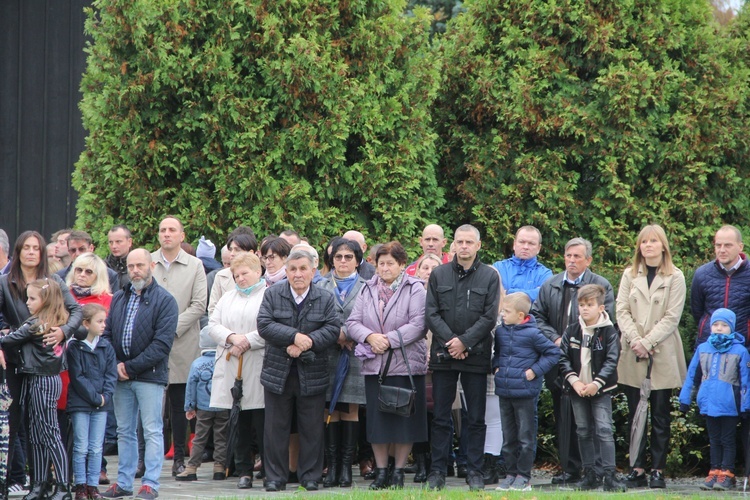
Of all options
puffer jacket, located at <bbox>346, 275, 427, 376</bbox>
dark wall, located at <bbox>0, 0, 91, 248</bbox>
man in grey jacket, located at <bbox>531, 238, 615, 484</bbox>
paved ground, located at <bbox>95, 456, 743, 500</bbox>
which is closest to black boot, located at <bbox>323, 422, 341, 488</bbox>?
paved ground, located at <bbox>95, 456, 743, 500</bbox>

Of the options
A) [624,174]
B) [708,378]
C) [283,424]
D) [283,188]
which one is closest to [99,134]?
[283,188]

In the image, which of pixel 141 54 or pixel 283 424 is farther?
pixel 141 54

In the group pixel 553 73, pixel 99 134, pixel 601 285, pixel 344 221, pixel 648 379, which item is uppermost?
pixel 553 73

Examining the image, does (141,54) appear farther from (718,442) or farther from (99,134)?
(718,442)

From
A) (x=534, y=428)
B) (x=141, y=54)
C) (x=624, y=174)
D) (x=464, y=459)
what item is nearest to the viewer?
(x=534, y=428)

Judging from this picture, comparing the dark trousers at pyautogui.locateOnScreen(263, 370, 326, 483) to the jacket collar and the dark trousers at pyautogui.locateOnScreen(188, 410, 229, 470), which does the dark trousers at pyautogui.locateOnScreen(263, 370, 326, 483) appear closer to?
the dark trousers at pyautogui.locateOnScreen(188, 410, 229, 470)

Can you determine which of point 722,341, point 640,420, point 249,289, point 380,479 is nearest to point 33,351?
point 249,289

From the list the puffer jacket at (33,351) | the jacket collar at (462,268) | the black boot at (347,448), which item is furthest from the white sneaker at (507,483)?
the puffer jacket at (33,351)

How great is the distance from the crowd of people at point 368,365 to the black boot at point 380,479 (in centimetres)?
1

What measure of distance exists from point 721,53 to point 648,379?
6.46 metres

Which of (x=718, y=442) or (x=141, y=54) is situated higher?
(x=141, y=54)

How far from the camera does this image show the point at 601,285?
9.26 m

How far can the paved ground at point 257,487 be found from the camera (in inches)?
336

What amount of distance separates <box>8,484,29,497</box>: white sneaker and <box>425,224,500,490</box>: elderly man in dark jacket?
3.46 meters
